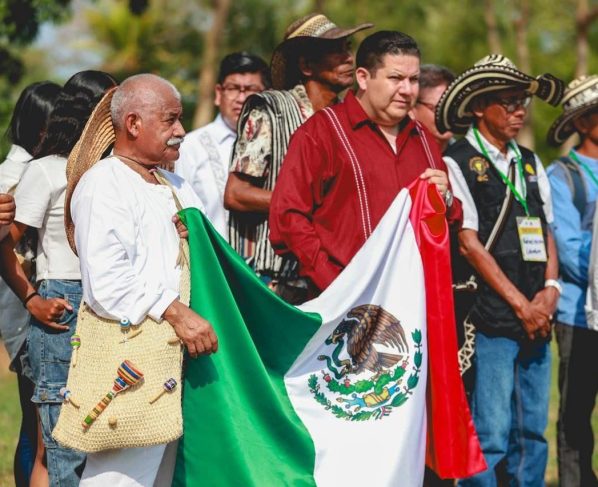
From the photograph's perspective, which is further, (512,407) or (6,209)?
(512,407)

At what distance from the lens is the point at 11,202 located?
4.91 m

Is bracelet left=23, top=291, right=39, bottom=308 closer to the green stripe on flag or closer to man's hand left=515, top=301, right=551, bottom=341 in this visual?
the green stripe on flag

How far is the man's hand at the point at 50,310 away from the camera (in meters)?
5.00

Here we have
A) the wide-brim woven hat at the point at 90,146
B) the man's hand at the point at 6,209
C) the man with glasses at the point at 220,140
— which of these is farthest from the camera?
the man with glasses at the point at 220,140

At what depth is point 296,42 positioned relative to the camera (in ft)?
20.6

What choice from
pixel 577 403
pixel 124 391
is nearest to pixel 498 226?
pixel 577 403

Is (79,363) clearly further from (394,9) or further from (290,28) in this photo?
(394,9)

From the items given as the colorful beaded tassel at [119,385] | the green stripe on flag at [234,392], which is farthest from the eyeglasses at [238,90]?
the colorful beaded tassel at [119,385]

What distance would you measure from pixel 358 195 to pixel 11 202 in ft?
5.67

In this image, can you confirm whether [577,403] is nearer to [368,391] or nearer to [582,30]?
[368,391]

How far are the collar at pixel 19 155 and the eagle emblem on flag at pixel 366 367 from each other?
6.29ft

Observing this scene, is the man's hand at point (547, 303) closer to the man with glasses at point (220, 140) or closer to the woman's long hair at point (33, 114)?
→ the man with glasses at point (220, 140)

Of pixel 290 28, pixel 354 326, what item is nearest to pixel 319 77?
pixel 290 28

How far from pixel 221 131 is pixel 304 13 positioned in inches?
906
